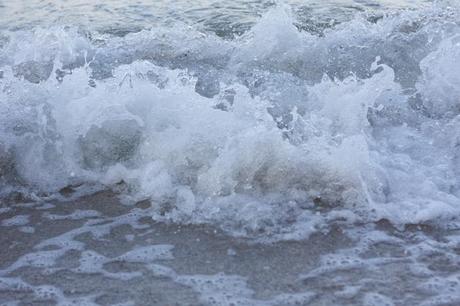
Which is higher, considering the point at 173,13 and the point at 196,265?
the point at 173,13

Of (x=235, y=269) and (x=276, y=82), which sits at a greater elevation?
(x=276, y=82)

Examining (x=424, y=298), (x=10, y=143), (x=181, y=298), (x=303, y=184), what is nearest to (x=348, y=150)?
(x=303, y=184)

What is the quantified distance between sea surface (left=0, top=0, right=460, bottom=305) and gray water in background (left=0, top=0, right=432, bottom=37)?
3.39 feet

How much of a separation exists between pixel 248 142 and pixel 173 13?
3768 mm

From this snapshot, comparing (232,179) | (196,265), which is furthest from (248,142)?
(196,265)

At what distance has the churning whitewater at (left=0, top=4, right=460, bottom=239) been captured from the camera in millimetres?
3623

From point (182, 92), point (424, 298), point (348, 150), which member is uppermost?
point (182, 92)

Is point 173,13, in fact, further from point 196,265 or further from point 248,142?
point 196,265

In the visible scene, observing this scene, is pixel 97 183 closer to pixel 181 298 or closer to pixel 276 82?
pixel 181 298

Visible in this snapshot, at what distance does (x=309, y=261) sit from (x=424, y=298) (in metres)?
0.58

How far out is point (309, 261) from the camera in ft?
10.3

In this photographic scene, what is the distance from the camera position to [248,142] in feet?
12.9

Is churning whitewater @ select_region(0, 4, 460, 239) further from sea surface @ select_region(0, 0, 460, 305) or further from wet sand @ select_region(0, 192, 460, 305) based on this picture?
wet sand @ select_region(0, 192, 460, 305)

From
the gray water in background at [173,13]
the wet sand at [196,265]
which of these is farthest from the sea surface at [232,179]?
the gray water in background at [173,13]
